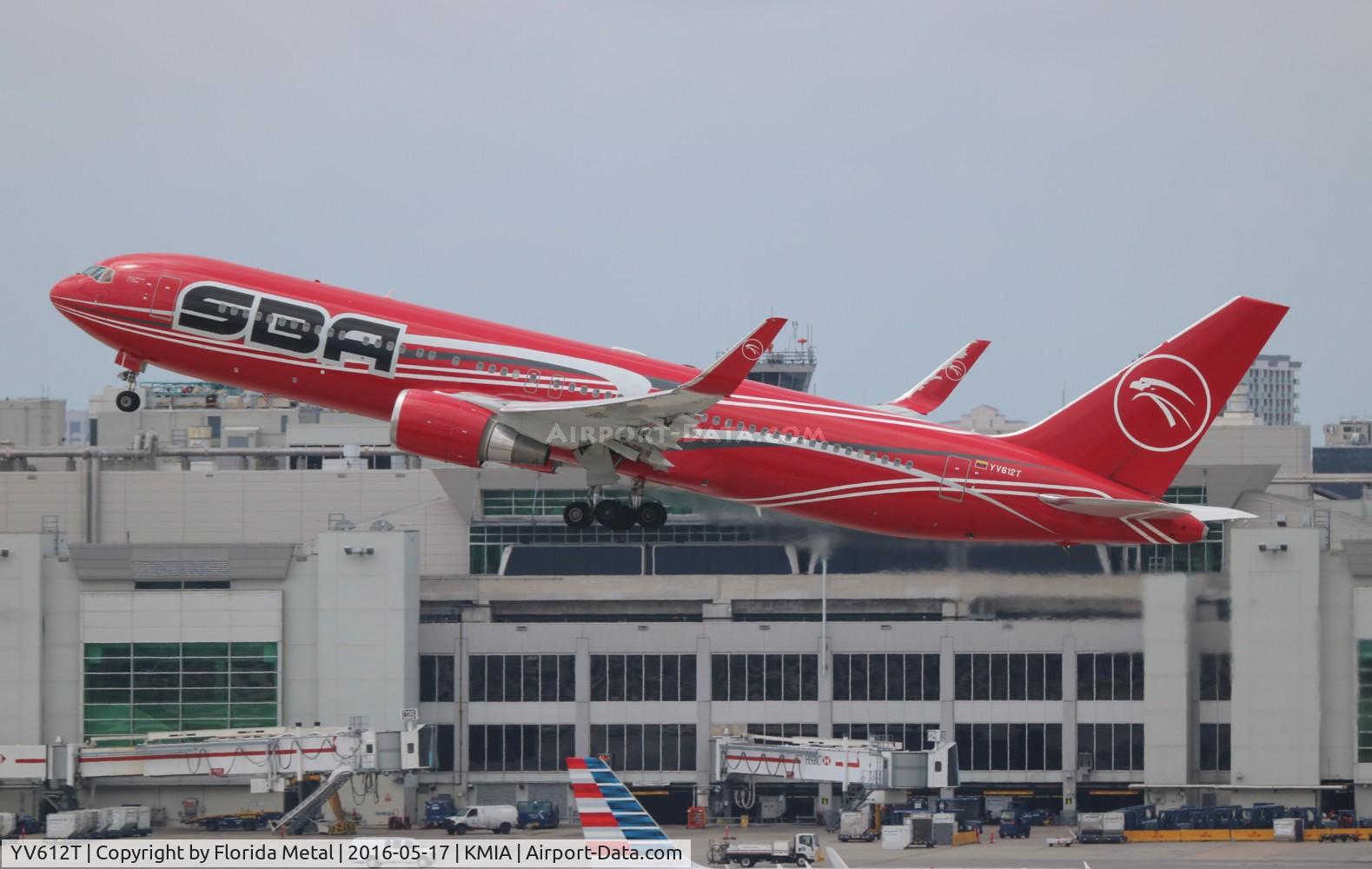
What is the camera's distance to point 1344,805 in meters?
93.9

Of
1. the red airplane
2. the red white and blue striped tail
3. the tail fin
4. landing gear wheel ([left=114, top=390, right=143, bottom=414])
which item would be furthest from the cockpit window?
the tail fin

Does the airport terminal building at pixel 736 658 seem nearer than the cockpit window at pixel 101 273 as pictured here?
No

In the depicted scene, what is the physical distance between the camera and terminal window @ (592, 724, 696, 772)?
326ft

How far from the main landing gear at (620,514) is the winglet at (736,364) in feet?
22.2

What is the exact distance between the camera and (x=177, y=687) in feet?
313

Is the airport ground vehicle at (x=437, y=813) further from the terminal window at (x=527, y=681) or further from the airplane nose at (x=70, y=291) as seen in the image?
the airplane nose at (x=70, y=291)

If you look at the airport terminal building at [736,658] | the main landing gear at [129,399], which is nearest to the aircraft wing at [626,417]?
the main landing gear at [129,399]

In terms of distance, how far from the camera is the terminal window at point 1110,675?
97.1m

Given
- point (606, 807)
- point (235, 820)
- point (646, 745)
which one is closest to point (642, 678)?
point (646, 745)

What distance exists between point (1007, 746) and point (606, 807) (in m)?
36.4

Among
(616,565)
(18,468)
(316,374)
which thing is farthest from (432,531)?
(316,374)

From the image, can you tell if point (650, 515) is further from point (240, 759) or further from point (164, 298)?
point (240, 759)

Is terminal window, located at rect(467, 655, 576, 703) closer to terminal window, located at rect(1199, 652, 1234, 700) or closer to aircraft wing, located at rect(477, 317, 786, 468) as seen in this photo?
terminal window, located at rect(1199, 652, 1234, 700)

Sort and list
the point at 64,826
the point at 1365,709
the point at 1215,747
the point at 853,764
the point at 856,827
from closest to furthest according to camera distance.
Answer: the point at 64,826, the point at 1365,709, the point at 856,827, the point at 853,764, the point at 1215,747
